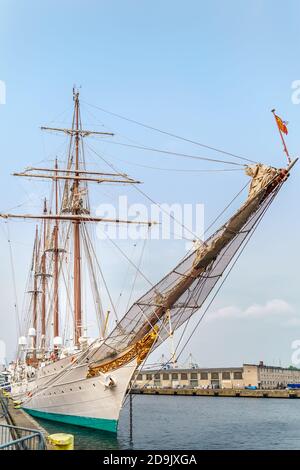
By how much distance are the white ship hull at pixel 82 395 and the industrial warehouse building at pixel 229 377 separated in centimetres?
7718

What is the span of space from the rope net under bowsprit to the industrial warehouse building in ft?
280

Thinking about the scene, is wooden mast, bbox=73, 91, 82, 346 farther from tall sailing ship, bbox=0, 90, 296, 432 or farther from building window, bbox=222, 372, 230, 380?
building window, bbox=222, 372, 230, 380

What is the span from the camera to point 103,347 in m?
25.5

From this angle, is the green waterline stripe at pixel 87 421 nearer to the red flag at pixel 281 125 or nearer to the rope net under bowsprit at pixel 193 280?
the rope net under bowsprit at pixel 193 280

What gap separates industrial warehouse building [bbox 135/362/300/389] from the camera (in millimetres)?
109438

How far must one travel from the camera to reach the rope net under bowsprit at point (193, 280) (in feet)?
58.3

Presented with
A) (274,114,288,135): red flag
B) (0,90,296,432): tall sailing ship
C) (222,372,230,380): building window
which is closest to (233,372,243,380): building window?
(222,372,230,380): building window

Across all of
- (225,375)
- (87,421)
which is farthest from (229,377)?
(87,421)

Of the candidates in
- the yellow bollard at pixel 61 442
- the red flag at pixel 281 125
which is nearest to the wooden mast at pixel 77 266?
the red flag at pixel 281 125

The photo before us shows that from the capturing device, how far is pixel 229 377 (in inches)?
4432
